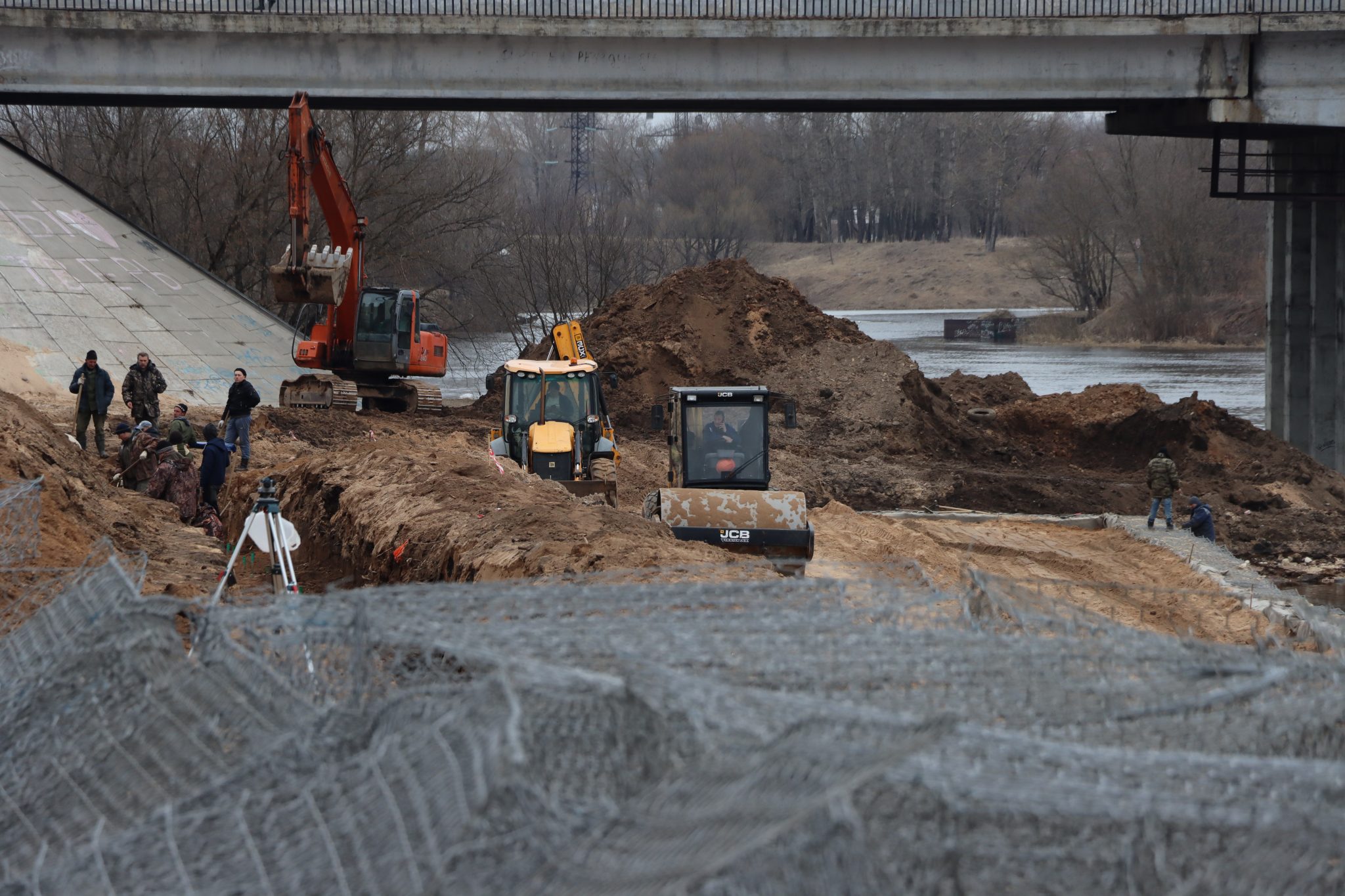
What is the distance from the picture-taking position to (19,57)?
28266mm

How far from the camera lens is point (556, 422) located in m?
18.5

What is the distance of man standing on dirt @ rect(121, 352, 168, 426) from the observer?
844 inches

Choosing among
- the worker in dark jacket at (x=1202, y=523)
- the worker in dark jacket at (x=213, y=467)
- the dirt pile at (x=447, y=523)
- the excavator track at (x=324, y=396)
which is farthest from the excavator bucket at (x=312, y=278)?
the worker in dark jacket at (x=1202, y=523)

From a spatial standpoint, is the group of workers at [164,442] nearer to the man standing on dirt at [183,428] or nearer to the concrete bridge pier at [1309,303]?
the man standing on dirt at [183,428]

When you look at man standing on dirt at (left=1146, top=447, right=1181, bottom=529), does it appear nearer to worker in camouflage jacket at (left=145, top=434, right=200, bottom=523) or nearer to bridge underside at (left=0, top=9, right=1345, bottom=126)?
bridge underside at (left=0, top=9, right=1345, bottom=126)

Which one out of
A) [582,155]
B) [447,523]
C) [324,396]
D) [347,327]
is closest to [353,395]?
[324,396]

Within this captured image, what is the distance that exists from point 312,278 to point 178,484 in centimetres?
659

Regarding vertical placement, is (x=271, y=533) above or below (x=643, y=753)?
above

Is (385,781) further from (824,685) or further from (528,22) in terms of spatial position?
(528,22)

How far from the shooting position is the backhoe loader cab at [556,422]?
18000 millimetres

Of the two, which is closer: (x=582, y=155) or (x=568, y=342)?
(x=568, y=342)

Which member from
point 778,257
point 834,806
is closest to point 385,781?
point 834,806

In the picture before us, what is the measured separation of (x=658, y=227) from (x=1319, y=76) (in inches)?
2228

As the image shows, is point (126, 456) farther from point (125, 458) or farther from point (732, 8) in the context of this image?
point (732, 8)
